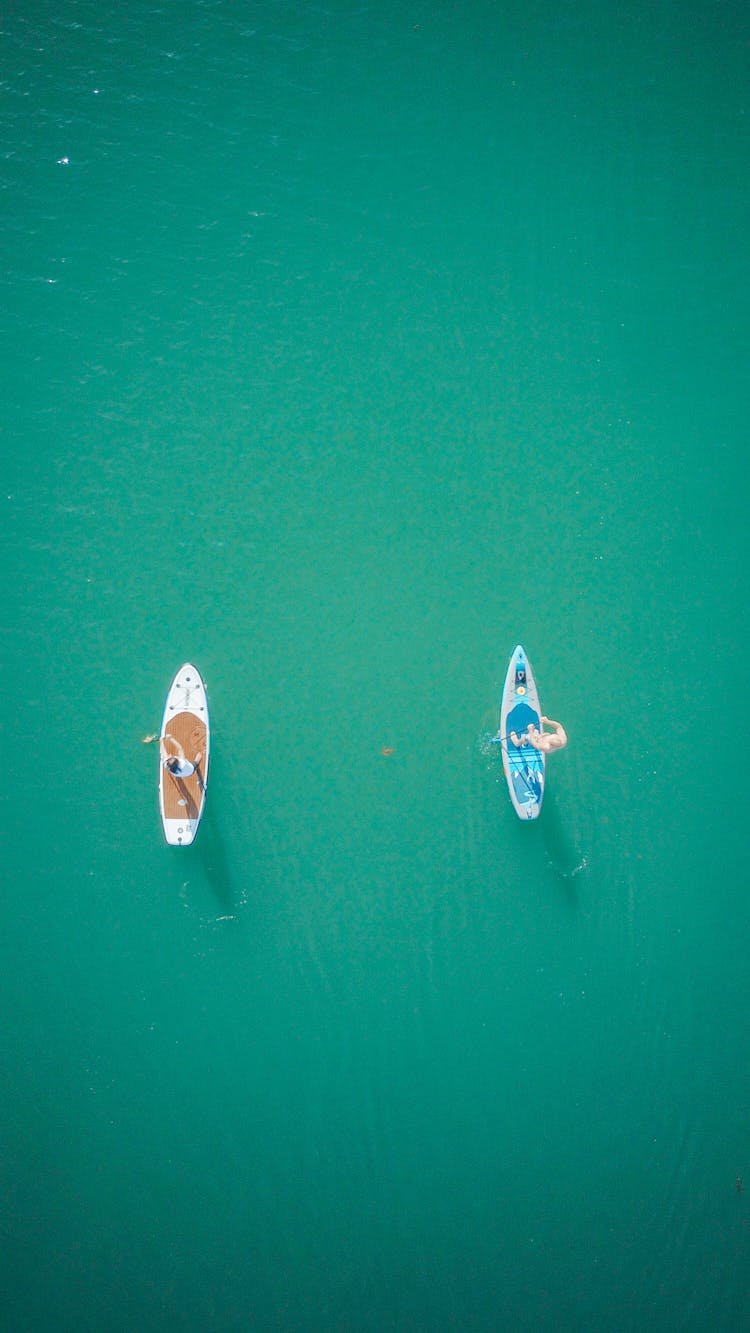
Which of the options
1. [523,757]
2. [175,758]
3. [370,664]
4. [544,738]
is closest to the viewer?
[175,758]

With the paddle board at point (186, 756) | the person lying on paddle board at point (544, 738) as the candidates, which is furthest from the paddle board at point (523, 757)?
the paddle board at point (186, 756)

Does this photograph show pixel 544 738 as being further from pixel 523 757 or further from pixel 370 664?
pixel 370 664

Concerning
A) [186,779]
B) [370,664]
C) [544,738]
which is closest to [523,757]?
[544,738]

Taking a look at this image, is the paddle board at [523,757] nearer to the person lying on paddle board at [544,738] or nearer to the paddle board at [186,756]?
the person lying on paddle board at [544,738]

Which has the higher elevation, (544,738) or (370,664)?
(370,664)

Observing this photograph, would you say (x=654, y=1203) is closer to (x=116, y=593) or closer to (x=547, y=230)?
(x=116, y=593)

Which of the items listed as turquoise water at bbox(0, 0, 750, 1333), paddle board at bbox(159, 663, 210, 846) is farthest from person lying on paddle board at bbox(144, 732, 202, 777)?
turquoise water at bbox(0, 0, 750, 1333)
